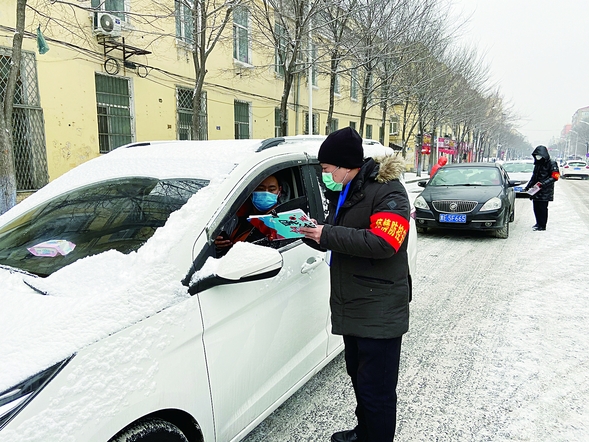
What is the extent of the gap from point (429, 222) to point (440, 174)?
1930 mm

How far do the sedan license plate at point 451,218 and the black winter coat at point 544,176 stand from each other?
1999mm

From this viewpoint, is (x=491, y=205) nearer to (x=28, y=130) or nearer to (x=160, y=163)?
(x=160, y=163)

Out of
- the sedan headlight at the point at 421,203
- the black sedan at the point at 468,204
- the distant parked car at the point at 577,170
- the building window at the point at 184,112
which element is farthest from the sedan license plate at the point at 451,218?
the distant parked car at the point at 577,170

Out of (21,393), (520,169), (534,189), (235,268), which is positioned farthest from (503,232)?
(520,169)

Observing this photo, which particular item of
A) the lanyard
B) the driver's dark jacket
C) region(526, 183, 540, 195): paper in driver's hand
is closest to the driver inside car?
the lanyard

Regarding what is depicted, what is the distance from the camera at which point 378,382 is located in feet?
6.51

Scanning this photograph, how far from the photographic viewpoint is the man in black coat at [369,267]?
1.85 m

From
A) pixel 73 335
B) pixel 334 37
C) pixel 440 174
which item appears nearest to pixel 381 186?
pixel 73 335

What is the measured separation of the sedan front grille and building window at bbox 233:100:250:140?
9.97 meters

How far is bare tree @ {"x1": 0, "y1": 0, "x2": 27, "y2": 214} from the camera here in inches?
214

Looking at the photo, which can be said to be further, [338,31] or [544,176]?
[338,31]

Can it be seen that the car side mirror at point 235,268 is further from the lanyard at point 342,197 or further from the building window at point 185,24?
the building window at point 185,24

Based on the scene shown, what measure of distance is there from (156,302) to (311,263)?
108 cm

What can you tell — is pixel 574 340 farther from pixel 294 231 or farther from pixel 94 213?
pixel 94 213
